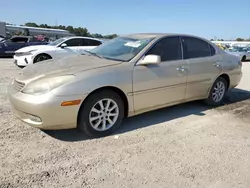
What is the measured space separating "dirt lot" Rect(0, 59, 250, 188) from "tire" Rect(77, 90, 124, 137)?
13 cm

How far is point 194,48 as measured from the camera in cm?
500

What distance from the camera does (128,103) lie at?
3.89 m

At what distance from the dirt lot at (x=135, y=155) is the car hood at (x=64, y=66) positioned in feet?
2.71

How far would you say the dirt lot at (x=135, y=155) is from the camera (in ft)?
8.79

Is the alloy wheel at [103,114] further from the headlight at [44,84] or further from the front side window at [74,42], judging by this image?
the front side window at [74,42]

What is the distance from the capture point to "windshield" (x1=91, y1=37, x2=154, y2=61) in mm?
4141

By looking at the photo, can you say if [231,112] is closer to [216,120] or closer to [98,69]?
[216,120]

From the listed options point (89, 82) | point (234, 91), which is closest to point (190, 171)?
point (89, 82)

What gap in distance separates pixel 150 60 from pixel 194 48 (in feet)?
4.86

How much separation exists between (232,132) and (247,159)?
0.91 meters

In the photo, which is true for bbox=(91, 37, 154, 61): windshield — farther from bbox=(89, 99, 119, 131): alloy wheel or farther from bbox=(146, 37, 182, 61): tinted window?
bbox=(89, 99, 119, 131): alloy wheel

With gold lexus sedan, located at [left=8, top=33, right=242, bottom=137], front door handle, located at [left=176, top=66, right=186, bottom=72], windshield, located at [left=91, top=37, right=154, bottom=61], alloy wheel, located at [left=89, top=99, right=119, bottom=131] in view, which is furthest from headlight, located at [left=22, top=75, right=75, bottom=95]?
front door handle, located at [left=176, top=66, right=186, bottom=72]

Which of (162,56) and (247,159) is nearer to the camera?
(247,159)

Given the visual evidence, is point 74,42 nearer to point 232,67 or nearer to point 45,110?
point 232,67
